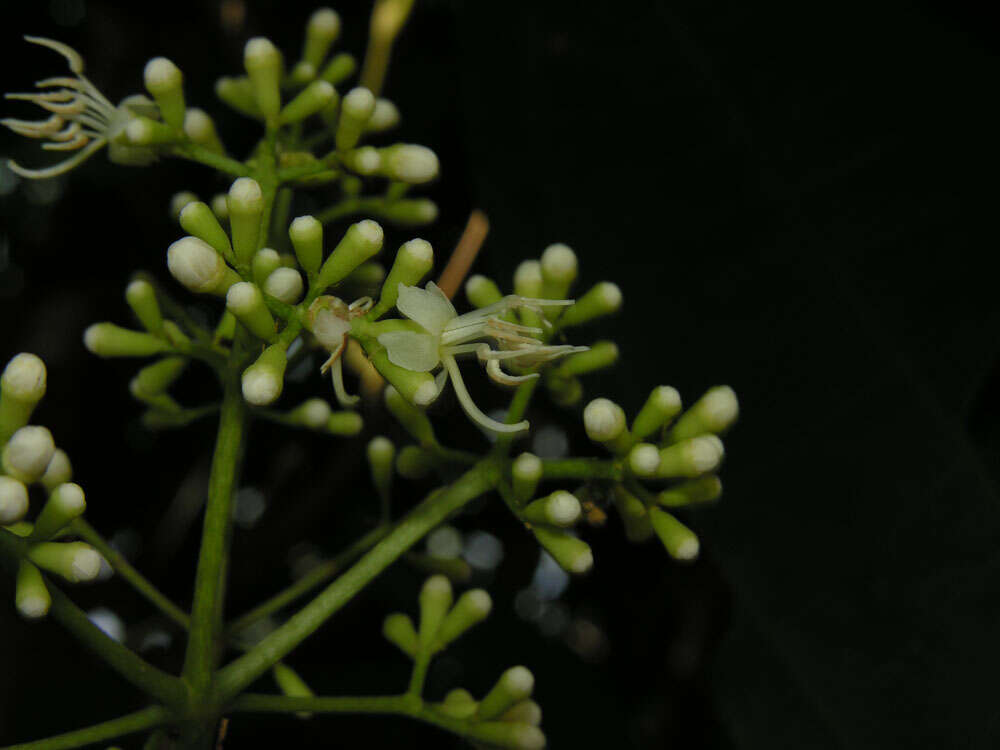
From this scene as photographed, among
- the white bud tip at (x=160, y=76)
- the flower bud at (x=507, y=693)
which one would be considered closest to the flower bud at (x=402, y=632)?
the flower bud at (x=507, y=693)

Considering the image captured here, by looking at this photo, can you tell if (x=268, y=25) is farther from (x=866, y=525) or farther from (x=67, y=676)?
(x=866, y=525)

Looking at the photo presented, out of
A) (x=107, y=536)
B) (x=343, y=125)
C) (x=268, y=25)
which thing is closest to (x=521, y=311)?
(x=343, y=125)

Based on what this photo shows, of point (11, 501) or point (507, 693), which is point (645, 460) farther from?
point (11, 501)

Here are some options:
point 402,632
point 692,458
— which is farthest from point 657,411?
point 402,632

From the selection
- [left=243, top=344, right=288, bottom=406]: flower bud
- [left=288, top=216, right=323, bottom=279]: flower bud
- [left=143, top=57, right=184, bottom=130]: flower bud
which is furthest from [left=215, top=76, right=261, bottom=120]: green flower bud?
[left=243, top=344, right=288, bottom=406]: flower bud

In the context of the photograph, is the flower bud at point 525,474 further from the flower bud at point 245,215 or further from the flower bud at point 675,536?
the flower bud at point 245,215

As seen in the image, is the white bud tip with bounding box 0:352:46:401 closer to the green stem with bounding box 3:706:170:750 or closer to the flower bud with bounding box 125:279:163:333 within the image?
the flower bud with bounding box 125:279:163:333

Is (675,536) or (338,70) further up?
(338,70)
